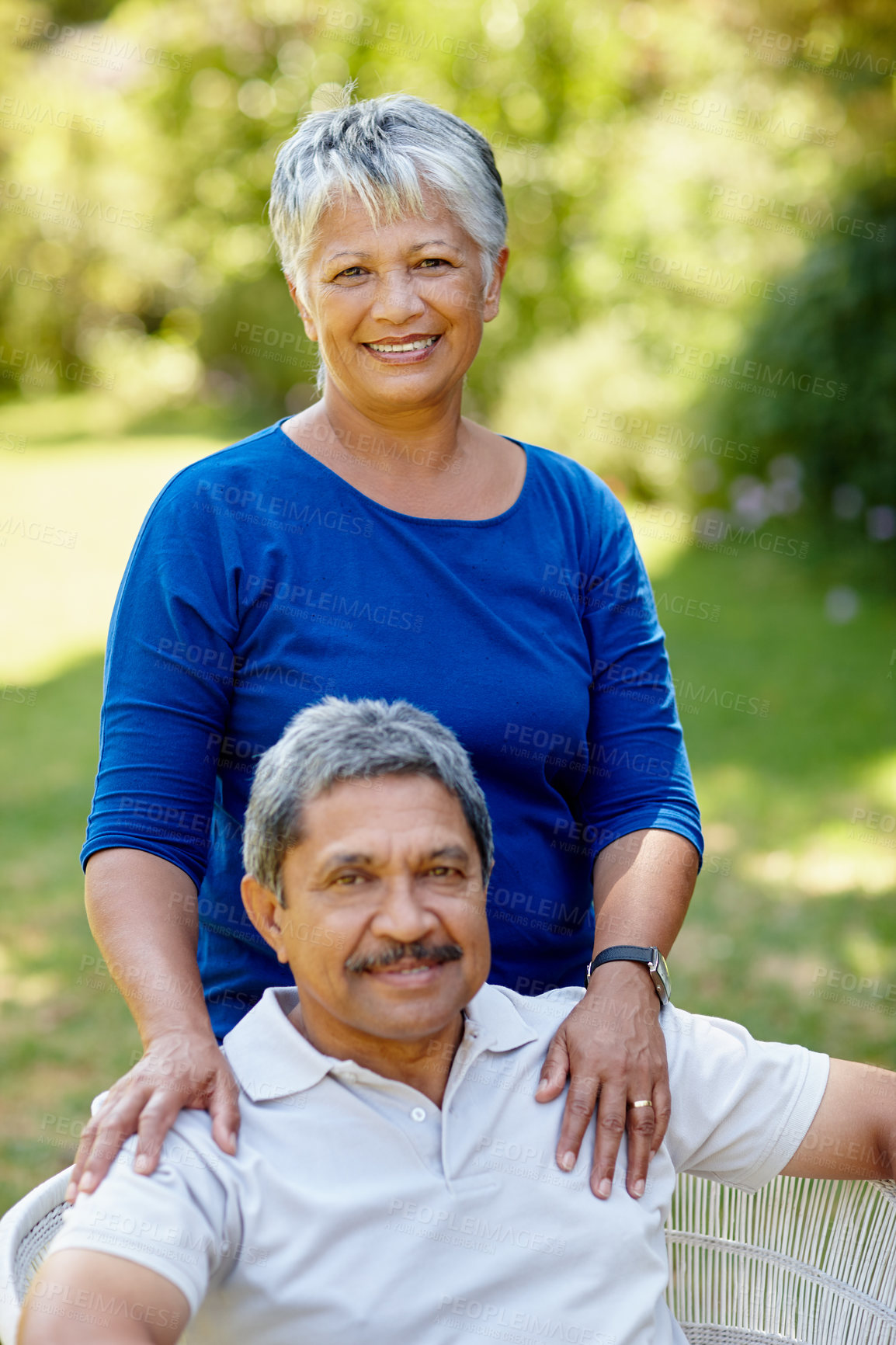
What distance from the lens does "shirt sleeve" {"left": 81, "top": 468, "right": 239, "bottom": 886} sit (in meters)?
1.72

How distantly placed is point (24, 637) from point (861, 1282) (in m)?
6.68

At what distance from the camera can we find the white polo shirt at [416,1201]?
4.61ft

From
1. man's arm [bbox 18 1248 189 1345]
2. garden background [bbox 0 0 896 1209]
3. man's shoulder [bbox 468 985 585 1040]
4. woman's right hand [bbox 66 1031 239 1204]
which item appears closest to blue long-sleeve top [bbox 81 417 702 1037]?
man's shoulder [bbox 468 985 585 1040]

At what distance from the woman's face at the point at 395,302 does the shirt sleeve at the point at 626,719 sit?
1.30 feet

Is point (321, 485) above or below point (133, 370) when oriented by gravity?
below

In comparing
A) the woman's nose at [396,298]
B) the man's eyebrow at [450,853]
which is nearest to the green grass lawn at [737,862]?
the man's eyebrow at [450,853]

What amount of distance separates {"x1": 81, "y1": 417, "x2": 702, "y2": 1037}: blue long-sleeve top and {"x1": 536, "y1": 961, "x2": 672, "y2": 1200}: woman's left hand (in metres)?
0.24

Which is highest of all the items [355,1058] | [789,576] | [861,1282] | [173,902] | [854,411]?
[854,411]

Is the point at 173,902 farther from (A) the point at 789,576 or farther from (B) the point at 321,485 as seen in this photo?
(A) the point at 789,576

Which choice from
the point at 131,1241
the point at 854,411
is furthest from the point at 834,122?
the point at 131,1241

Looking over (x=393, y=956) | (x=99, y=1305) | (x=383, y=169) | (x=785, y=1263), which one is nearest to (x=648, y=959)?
(x=393, y=956)

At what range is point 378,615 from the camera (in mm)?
1865

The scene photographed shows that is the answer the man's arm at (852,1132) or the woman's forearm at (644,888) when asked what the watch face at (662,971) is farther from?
the man's arm at (852,1132)

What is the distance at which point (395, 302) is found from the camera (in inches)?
72.4
